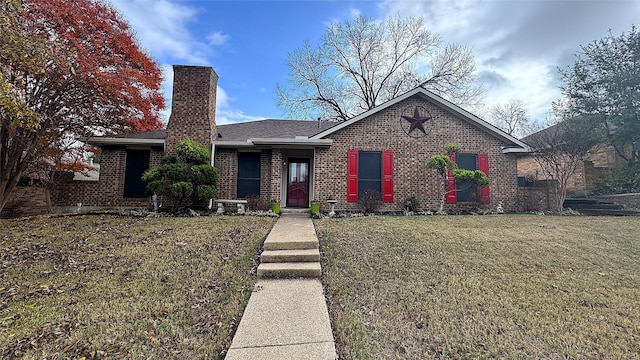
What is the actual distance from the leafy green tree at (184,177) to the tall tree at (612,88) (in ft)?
54.8

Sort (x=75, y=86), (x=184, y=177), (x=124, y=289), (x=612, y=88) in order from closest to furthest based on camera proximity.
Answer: (x=124, y=289) → (x=75, y=86) → (x=184, y=177) → (x=612, y=88)

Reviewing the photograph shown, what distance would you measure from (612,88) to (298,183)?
14891mm

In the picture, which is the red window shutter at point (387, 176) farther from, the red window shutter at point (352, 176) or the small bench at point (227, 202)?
the small bench at point (227, 202)

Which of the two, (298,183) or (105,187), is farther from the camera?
(298,183)

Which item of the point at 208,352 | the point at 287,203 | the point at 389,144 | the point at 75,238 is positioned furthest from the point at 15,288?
the point at 389,144

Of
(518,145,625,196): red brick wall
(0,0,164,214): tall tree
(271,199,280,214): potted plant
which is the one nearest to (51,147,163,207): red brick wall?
(0,0,164,214): tall tree

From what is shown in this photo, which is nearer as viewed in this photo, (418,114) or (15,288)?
(15,288)

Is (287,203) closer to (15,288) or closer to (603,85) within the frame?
(15,288)

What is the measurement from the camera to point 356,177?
34.1 feet

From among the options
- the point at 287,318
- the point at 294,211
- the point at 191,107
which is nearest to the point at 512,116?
the point at 294,211

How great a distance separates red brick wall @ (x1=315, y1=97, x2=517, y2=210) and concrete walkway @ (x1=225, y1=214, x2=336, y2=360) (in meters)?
5.54

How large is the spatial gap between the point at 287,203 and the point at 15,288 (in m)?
8.05

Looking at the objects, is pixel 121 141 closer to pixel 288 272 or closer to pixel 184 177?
pixel 184 177

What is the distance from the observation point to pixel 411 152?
34.9 ft
